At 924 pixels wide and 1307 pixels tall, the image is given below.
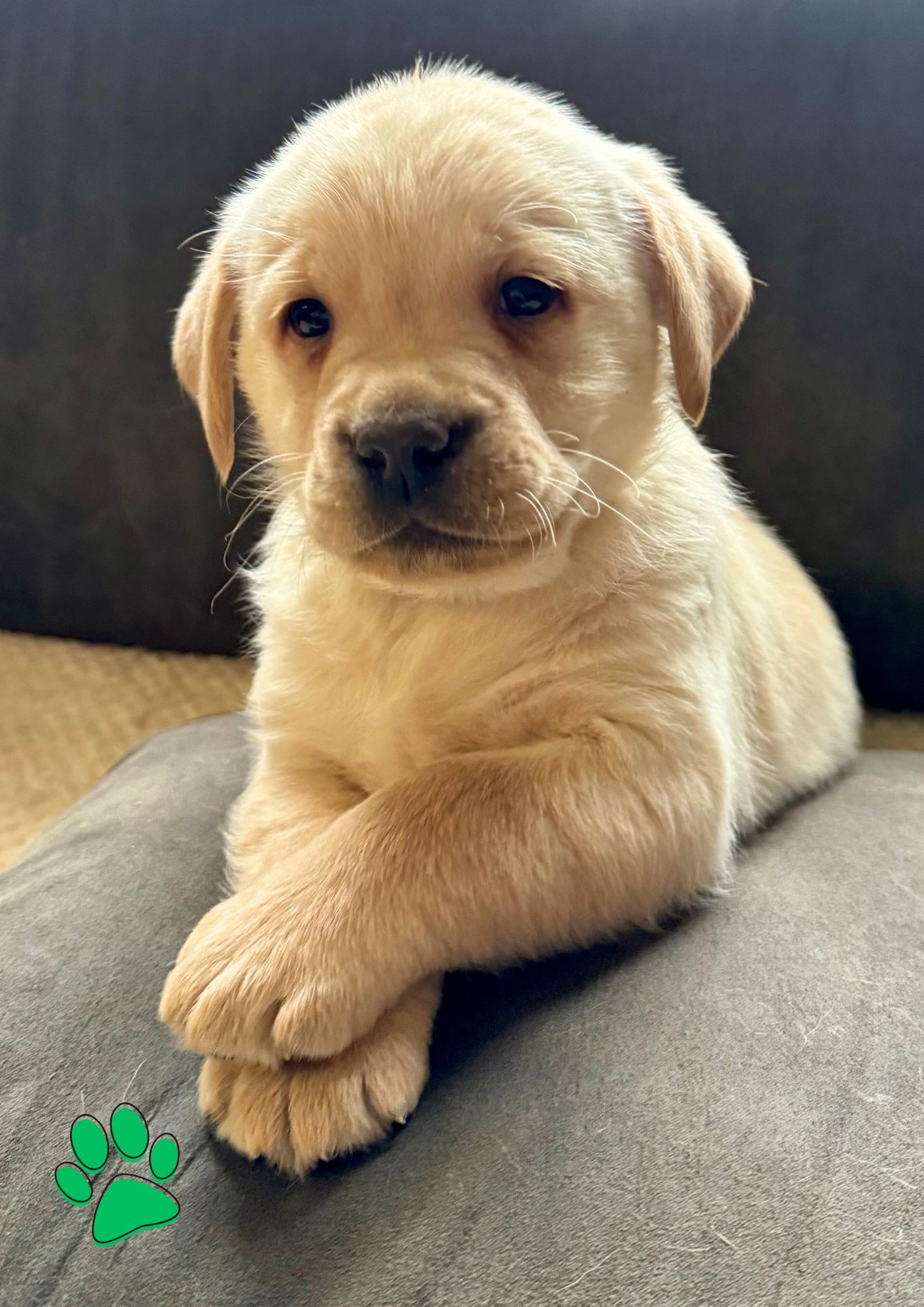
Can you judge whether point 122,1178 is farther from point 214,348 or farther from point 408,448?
point 214,348

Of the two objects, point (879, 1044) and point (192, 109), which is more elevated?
point (192, 109)

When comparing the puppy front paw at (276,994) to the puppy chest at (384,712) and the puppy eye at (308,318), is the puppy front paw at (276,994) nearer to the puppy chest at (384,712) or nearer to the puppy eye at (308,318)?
the puppy chest at (384,712)

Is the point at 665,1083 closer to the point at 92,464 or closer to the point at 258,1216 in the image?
the point at 258,1216

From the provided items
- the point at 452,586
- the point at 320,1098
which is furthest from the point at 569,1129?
the point at 452,586

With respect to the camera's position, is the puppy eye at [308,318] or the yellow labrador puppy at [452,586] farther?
the puppy eye at [308,318]

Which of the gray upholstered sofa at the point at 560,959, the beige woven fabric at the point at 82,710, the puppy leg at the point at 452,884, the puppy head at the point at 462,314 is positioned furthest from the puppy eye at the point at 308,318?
the beige woven fabric at the point at 82,710

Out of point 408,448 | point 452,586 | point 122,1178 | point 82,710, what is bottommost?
point 82,710

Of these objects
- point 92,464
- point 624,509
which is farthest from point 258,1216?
point 92,464

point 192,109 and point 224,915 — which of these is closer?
point 224,915
